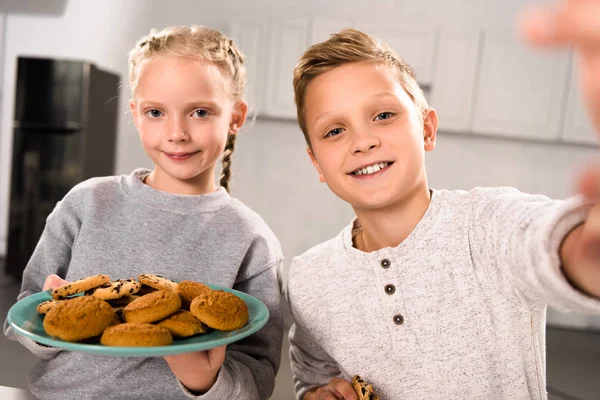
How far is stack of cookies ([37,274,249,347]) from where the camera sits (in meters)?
0.79

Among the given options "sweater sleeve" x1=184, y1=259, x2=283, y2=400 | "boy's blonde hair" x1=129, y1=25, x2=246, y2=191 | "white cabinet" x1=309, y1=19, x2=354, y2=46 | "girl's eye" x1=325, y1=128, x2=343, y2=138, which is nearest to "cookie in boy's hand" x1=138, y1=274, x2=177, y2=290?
"sweater sleeve" x1=184, y1=259, x2=283, y2=400

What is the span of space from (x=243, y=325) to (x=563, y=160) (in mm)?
4146

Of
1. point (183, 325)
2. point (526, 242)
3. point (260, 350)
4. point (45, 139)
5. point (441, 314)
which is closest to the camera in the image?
point (526, 242)

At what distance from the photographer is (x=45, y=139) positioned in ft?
13.2

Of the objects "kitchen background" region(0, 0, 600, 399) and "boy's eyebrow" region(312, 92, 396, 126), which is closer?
"boy's eyebrow" region(312, 92, 396, 126)

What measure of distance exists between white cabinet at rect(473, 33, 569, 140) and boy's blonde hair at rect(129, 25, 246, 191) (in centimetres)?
327

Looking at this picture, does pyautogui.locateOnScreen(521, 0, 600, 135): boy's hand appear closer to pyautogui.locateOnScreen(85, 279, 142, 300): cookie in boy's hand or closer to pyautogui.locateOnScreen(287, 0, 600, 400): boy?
pyautogui.locateOnScreen(287, 0, 600, 400): boy

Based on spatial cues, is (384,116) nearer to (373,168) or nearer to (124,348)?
(373,168)

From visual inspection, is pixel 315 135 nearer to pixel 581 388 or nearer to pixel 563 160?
pixel 581 388

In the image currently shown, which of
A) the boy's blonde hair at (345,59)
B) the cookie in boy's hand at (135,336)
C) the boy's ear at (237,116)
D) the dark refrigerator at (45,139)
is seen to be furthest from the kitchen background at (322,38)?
the cookie in boy's hand at (135,336)

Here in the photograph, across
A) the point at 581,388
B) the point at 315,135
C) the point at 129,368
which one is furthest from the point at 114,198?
the point at 581,388

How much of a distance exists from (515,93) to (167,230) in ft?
12.1

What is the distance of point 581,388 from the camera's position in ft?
10.2

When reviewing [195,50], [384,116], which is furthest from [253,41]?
[384,116]
